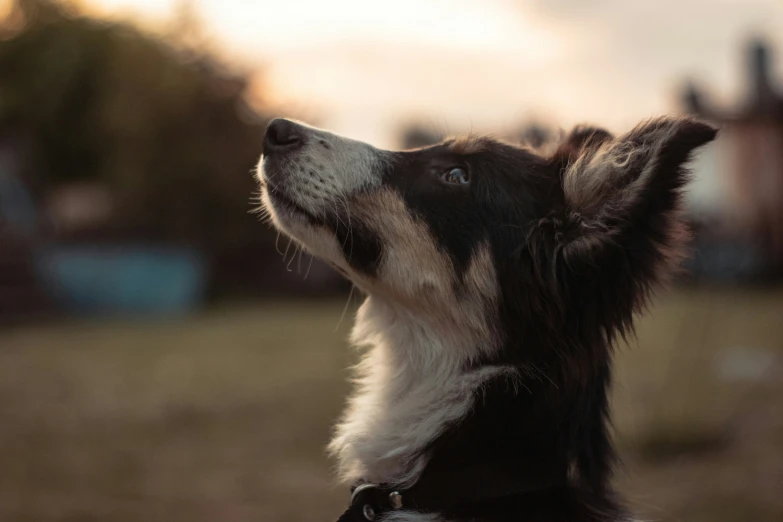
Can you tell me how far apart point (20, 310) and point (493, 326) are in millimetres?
14974

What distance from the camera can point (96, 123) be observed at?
21625mm

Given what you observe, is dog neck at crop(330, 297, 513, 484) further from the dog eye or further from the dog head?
the dog eye

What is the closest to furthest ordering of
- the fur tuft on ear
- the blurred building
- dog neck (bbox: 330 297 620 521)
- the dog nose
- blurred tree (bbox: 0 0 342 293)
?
the fur tuft on ear < dog neck (bbox: 330 297 620 521) < the dog nose < blurred tree (bbox: 0 0 342 293) < the blurred building

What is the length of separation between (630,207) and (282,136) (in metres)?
1.39

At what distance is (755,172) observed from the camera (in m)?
23.3

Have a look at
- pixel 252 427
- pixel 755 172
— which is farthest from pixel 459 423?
pixel 755 172

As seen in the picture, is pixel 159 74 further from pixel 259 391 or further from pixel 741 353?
pixel 741 353

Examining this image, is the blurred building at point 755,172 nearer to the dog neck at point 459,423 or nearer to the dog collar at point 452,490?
the dog neck at point 459,423

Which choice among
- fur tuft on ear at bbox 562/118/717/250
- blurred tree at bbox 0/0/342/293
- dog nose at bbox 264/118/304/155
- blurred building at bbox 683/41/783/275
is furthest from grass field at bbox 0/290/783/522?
blurred building at bbox 683/41/783/275

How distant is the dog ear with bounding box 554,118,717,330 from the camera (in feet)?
8.45

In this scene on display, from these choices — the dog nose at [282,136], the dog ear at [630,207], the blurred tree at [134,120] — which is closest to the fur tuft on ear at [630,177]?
the dog ear at [630,207]

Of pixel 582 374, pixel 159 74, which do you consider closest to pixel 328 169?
pixel 582 374

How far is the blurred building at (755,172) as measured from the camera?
22.1 metres

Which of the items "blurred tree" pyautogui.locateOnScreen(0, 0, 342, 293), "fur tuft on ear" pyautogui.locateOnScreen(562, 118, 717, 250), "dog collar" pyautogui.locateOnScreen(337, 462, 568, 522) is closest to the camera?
"fur tuft on ear" pyautogui.locateOnScreen(562, 118, 717, 250)
